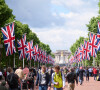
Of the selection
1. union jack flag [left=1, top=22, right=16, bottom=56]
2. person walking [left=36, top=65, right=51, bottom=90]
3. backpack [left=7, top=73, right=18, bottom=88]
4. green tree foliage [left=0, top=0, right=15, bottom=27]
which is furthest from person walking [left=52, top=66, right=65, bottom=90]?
green tree foliage [left=0, top=0, right=15, bottom=27]

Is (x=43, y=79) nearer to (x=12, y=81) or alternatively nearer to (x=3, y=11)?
(x=12, y=81)

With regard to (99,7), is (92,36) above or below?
below

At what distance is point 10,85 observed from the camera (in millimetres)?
12008

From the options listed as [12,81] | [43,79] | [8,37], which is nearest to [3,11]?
[8,37]

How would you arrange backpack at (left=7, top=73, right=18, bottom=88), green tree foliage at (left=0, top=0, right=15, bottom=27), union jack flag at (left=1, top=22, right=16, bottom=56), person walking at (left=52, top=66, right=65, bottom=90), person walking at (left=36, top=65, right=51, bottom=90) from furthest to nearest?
green tree foliage at (left=0, top=0, right=15, bottom=27)
union jack flag at (left=1, top=22, right=16, bottom=56)
person walking at (left=36, top=65, right=51, bottom=90)
person walking at (left=52, top=66, right=65, bottom=90)
backpack at (left=7, top=73, right=18, bottom=88)

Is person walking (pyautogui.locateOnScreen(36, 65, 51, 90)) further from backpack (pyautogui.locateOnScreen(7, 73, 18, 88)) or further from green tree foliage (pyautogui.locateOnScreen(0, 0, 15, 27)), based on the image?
green tree foliage (pyautogui.locateOnScreen(0, 0, 15, 27))

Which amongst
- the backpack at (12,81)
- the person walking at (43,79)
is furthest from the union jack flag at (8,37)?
the backpack at (12,81)

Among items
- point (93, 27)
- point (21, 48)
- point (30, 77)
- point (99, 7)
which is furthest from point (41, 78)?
point (93, 27)

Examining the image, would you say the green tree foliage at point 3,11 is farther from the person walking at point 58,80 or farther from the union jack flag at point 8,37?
the person walking at point 58,80

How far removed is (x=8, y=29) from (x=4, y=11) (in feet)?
66.8

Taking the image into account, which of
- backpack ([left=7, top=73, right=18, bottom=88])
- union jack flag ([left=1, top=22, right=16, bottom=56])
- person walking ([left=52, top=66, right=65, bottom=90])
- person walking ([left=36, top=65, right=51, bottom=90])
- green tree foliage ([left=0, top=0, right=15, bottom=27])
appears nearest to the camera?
backpack ([left=7, top=73, right=18, bottom=88])

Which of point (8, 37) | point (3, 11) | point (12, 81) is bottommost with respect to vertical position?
point (12, 81)

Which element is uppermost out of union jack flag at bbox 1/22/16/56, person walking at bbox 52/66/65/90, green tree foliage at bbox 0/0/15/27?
green tree foliage at bbox 0/0/15/27

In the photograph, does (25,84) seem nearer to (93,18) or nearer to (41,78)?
(41,78)
